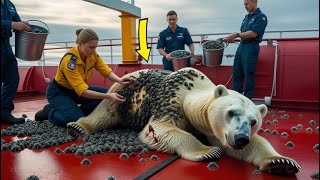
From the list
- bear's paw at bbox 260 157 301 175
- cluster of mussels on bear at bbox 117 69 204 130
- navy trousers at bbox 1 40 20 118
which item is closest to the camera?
bear's paw at bbox 260 157 301 175

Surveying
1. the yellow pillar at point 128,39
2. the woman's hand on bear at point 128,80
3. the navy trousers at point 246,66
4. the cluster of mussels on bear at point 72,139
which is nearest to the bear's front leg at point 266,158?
the cluster of mussels on bear at point 72,139

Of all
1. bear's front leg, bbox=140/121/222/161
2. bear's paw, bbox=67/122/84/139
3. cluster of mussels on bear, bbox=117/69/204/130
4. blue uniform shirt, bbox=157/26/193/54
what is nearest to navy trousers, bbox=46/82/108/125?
bear's paw, bbox=67/122/84/139

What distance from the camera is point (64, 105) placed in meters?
3.99

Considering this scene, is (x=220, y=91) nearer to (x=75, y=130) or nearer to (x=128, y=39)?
(x=75, y=130)

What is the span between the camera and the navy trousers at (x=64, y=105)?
12.9ft

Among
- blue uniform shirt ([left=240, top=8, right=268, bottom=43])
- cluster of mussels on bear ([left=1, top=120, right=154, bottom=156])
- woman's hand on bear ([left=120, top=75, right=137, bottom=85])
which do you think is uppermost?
blue uniform shirt ([left=240, top=8, right=268, bottom=43])

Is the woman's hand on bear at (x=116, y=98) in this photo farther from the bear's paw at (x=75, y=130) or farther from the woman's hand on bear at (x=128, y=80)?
the bear's paw at (x=75, y=130)

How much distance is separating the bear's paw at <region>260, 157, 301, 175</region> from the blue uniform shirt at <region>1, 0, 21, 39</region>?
10.9ft

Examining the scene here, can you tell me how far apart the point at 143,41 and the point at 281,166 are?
295 inches

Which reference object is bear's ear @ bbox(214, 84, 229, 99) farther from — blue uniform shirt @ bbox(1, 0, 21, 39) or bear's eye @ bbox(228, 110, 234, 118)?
blue uniform shirt @ bbox(1, 0, 21, 39)

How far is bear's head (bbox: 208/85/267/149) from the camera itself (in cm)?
216

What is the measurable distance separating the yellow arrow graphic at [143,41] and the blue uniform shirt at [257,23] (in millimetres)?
4538

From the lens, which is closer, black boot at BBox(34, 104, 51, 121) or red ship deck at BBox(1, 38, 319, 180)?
red ship deck at BBox(1, 38, 319, 180)

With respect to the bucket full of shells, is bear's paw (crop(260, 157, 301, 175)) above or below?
below
